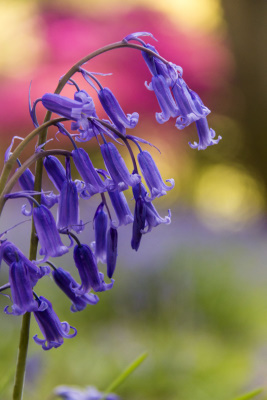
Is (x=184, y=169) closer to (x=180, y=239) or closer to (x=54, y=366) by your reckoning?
(x=180, y=239)

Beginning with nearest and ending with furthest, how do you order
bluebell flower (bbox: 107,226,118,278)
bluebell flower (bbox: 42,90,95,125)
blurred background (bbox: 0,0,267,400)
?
1. bluebell flower (bbox: 42,90,95,125)
2. bluebell flower (bbox: 107,226,118,278)
3. blurred background (bbox: 0,0,267,400)

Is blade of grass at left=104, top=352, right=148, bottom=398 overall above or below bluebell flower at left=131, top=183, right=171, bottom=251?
below

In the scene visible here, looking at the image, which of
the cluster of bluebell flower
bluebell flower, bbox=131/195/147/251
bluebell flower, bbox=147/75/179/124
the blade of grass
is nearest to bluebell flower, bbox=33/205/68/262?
the cluster of bluebell flower

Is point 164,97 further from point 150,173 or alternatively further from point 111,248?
point 111,248

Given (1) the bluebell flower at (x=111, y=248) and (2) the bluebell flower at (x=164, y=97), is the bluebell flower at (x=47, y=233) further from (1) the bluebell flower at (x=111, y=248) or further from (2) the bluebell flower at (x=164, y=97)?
(2) the bluebell flower at (x=164, y=97)

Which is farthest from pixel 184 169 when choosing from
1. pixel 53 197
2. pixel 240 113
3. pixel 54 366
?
pixel 53 197

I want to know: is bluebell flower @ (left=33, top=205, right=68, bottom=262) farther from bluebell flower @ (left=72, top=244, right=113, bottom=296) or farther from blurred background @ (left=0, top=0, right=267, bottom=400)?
blurred background @ (left=0, top=0, right=267, bottom=400)

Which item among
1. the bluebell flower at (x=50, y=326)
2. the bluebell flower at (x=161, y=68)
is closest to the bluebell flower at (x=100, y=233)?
the bluebell flower at (x=50, y=326)
